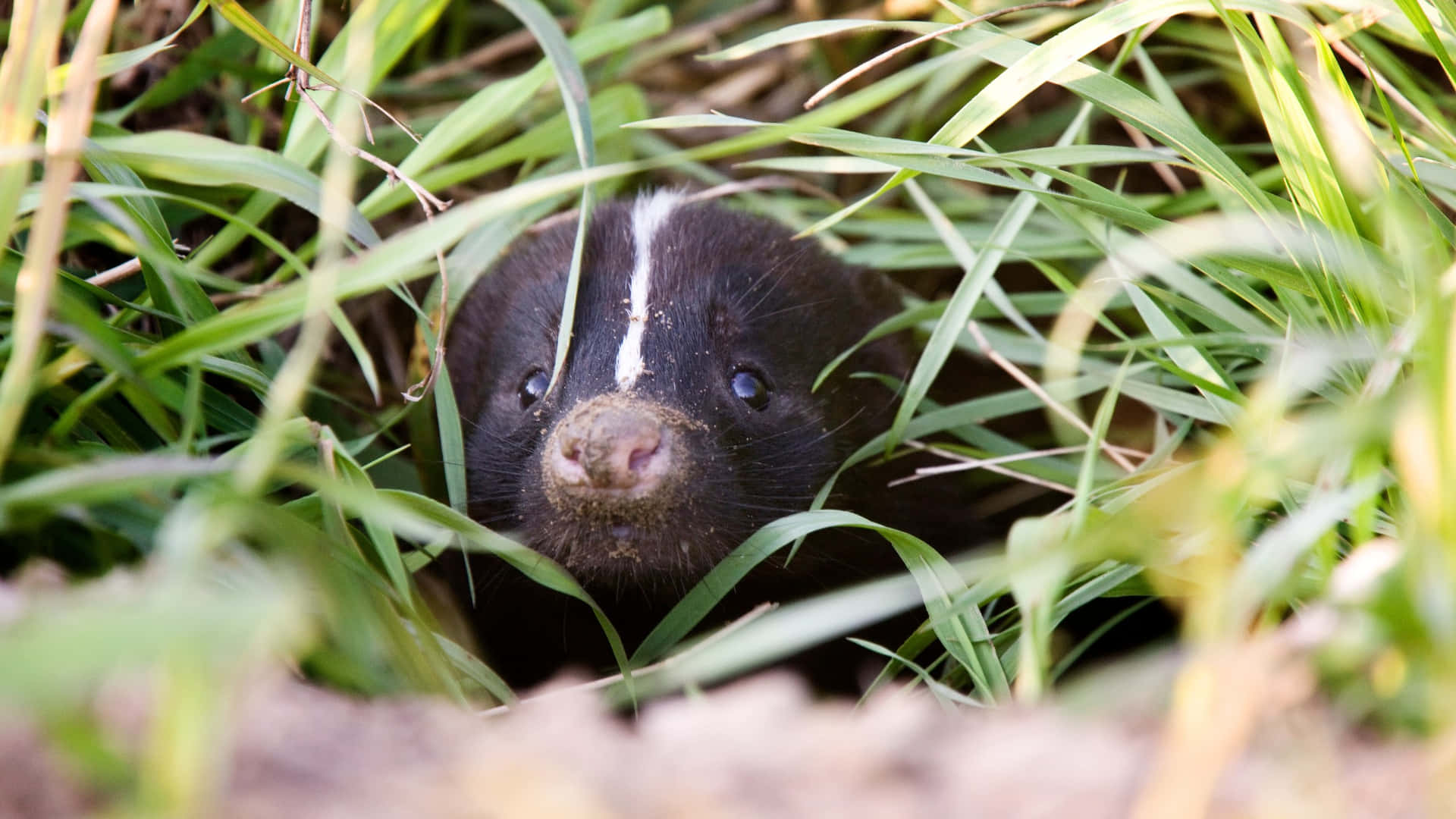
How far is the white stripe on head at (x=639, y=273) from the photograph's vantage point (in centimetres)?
265

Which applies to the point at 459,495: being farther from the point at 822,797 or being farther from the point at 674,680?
the point at 822,797

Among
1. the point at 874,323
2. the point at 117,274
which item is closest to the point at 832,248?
the point at 874,323

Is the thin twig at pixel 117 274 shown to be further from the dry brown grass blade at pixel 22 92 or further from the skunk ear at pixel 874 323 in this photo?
the skunk ear at pixel 874 323

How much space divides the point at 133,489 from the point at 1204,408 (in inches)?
79.3

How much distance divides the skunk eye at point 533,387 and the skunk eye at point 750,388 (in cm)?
45

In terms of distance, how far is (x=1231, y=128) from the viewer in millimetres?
4250

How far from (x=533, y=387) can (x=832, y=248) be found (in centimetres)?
113

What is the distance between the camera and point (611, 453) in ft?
7.59

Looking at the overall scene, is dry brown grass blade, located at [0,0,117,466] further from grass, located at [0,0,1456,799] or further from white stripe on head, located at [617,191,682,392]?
white stripe on head, located at [617,191,682,392]

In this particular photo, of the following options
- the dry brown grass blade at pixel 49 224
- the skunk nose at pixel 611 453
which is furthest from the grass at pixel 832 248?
the skunk nose at pixel 611 453

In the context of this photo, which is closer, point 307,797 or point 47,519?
point 307,797

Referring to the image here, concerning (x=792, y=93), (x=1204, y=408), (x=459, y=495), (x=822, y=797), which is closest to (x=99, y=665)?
(x=822, y=797)

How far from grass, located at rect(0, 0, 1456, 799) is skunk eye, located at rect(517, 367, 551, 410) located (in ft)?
0.99

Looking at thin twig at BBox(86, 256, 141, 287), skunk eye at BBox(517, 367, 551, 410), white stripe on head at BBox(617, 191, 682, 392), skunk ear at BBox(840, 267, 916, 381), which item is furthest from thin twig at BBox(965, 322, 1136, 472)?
thin twig at BBox(86, 256, 141, 287)
